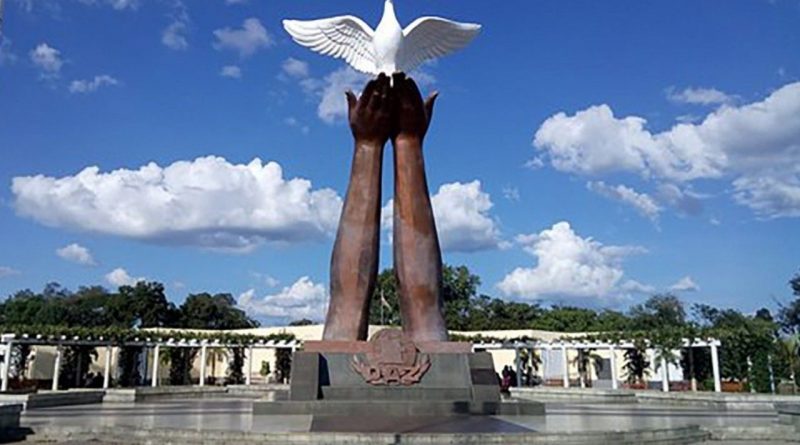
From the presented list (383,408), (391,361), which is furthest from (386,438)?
(391,361)

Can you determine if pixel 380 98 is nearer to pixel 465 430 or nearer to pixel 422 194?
pixel 422 194

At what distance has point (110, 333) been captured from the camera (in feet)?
85.9

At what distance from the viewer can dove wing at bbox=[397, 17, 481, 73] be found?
16.0 metres

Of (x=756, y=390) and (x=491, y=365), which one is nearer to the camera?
(x=491, y=365)

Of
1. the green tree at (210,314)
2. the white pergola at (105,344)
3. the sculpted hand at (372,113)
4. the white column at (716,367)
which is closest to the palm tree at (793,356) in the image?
the white column at (716,367)

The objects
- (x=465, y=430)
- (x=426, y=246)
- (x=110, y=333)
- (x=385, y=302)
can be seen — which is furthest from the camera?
(x=385, y=302)

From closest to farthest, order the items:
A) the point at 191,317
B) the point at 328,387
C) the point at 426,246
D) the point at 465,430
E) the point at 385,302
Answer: the point at 465,430, the point at 328,387, the point at 426,246, the point at 385,302, the point at 191,317

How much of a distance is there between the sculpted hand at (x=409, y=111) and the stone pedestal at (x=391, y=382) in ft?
16.0

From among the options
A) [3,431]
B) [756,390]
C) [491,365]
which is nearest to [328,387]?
[491,365]

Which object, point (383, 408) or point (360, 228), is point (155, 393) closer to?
point (360, 228)

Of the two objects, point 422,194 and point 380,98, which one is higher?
point 380,98

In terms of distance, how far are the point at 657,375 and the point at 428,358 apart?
20.3m

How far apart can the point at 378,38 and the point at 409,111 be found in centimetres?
173

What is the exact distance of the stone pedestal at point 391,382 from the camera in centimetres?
1309
